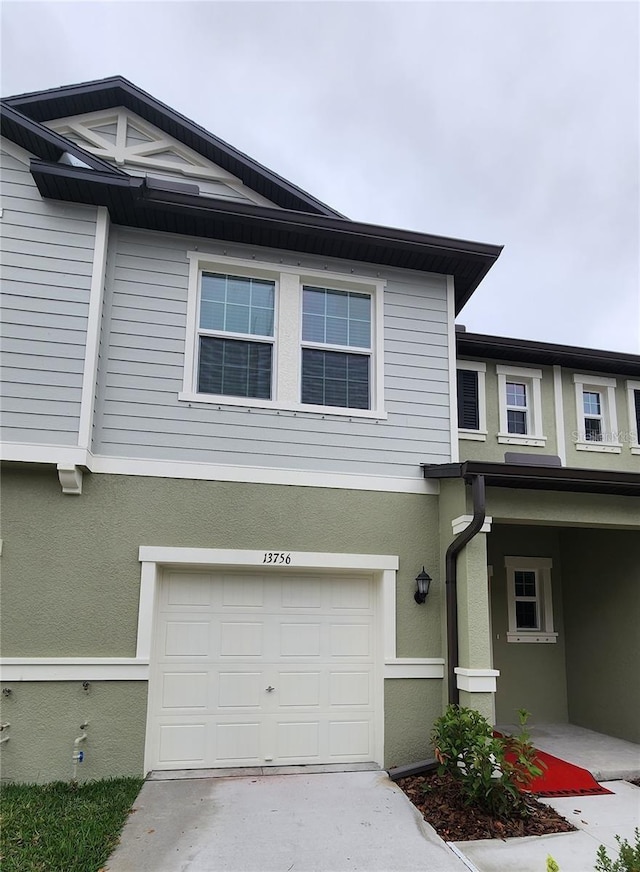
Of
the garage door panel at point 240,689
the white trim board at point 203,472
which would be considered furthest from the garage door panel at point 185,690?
the white trim board at point 203,472

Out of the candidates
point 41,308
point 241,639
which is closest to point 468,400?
point 241,639

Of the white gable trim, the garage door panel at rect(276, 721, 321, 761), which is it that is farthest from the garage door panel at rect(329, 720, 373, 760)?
the white gable trim

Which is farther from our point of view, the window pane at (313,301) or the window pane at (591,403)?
the window pane at (591,403)

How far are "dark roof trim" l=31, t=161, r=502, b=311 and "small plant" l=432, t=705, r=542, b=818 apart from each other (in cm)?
499

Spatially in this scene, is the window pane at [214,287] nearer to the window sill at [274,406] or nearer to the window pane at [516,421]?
the window sill at [274,406]

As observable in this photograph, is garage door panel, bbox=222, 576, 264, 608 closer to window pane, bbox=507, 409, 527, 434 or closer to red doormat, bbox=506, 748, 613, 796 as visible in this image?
red doormat, bbox=506, 748, 613, 796

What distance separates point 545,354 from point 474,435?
6.01 feet

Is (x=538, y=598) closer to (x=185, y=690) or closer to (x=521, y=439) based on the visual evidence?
(x=521, y=439)

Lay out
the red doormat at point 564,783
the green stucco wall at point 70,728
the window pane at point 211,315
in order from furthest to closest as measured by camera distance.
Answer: the window pane at point 211,315
the red doormat at point 564,783
the green stucco wall at point 70,728

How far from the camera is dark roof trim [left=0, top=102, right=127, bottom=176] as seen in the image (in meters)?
6.20

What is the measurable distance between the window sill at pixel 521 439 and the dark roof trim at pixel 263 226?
8.70 feet

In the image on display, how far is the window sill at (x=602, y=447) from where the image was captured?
9381 millimetres

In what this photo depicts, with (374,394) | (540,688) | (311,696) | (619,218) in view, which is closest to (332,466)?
(374,394)

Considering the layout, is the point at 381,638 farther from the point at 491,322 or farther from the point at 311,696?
the point at 491,322
